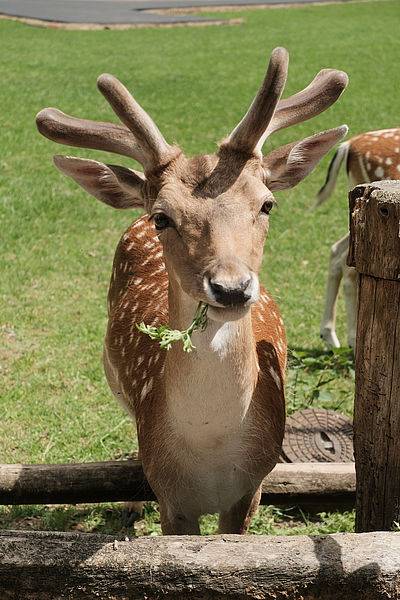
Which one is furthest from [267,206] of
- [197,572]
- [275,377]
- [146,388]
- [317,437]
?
[317,437]

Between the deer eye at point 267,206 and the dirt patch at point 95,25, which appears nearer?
the deer eye at point 267,206

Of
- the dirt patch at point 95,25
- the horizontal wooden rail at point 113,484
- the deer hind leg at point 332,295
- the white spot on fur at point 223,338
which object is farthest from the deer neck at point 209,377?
the dirt patch at point 95,25

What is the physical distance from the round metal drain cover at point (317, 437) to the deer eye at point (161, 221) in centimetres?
196

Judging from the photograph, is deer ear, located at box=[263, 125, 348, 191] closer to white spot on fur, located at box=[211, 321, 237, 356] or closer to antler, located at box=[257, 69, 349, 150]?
antler, located at box=[257, 69, 349, 150]

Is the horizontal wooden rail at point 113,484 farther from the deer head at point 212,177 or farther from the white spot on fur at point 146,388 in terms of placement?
the deer head at point 212,177

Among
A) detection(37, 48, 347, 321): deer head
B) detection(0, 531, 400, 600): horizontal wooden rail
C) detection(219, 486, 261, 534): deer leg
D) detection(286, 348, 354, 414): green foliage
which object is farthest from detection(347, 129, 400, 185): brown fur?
detection(0, 531, 400, 600): horizontal wooden rail

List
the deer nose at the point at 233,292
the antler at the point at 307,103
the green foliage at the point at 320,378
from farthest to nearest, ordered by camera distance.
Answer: the green foliage at the point at 320,378 → the antler at the point at 307,103 → the deer nose at the point at 233,292

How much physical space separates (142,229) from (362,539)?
2.22 meters

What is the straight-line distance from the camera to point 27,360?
617 cm

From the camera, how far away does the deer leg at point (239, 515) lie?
3422 mm

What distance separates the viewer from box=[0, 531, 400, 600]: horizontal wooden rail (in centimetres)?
267

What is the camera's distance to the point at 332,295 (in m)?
6.68

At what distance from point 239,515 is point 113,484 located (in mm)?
589

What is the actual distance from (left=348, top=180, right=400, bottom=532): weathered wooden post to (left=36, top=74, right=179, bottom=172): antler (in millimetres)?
695
